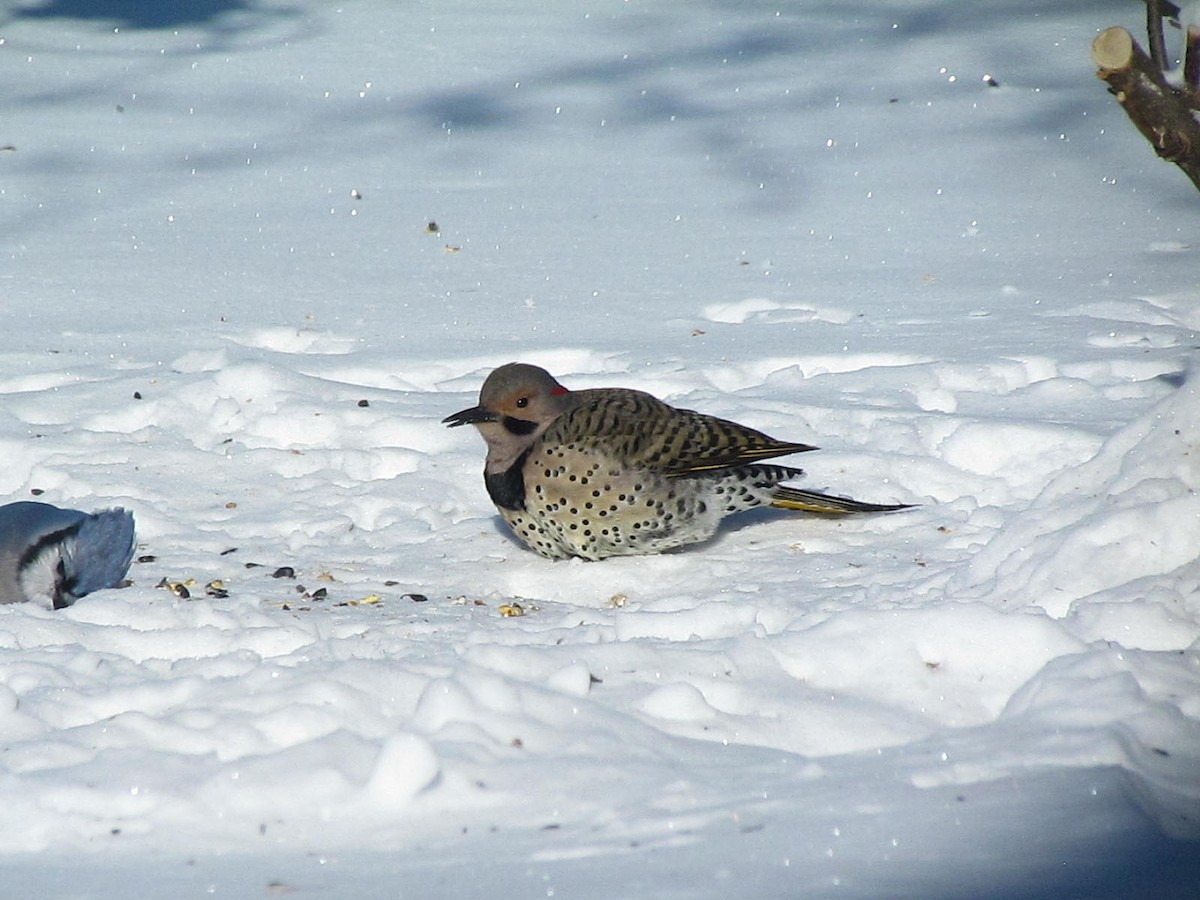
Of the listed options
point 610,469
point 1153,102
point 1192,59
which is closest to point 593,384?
point 610,469

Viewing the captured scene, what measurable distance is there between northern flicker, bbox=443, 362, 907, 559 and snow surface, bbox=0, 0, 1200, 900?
13cm

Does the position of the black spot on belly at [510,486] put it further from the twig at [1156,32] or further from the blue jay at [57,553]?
the twig at [1156,32]

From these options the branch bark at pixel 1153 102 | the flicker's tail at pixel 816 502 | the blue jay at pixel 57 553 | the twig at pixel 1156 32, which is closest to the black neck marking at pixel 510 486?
the flicker's tail at pixel 816 502

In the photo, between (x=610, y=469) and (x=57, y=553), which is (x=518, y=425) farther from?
(x=57, y=553)

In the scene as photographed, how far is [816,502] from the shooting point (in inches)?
168

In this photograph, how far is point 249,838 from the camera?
2.27 m

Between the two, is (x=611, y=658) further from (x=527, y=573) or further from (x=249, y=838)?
(x=527, y=573)

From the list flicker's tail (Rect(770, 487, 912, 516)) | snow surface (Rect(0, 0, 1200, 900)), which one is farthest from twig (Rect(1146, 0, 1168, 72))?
flicker's tail (Rect(770, 487, 912, 516))

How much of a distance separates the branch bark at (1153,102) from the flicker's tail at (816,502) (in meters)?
1.27

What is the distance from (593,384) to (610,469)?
1522mm

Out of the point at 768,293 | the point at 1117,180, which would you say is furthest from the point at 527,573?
the point at 1117,180

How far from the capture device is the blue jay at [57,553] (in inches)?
141

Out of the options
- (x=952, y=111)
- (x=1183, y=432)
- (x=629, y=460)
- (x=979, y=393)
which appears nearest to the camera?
(x=1183, y=432)

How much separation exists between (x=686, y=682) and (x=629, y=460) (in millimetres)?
1290
